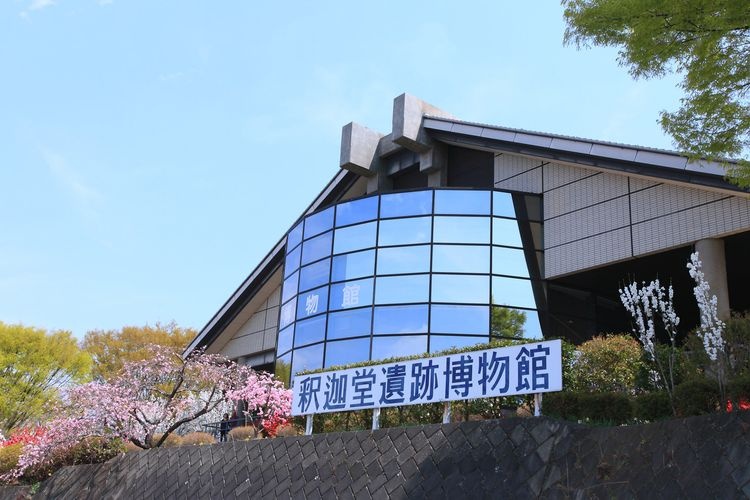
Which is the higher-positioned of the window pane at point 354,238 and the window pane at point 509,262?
the window pane at point 354,238

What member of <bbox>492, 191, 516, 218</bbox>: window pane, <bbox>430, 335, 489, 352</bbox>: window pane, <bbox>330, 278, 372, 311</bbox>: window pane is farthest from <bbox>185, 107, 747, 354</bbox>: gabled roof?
<bbox>430, 335, 489, 352</bbox>: window pane

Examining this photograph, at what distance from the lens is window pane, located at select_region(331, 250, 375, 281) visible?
20.1 metres

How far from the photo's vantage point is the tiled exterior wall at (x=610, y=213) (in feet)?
53.4

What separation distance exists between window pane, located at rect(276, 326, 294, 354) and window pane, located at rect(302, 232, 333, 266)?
205 centimetres

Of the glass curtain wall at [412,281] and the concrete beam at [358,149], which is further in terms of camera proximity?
the concrete beam at [358,149]

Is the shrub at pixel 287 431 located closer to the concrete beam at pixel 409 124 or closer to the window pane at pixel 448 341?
the window pane at pixel 448 341

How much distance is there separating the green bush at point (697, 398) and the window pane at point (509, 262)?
9626 mm

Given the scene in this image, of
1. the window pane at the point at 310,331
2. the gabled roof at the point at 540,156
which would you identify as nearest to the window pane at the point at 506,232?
the gabled roof at the point at 540,156

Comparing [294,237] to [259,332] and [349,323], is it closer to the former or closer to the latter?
[349,323]

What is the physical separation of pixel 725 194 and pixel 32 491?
17194 millimetres

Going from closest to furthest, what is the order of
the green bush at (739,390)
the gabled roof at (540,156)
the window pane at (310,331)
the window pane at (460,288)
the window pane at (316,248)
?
1. the green bush at (739,390)
2. the gabled roof at (540,156)
3. the window pane at (460,288)
4. the window pane at (310,331)
5. the window pane at (316,248)

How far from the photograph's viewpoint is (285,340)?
72.9 feet

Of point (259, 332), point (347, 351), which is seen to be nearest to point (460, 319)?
point (347, 351)

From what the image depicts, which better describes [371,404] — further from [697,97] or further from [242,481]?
[697,97]
